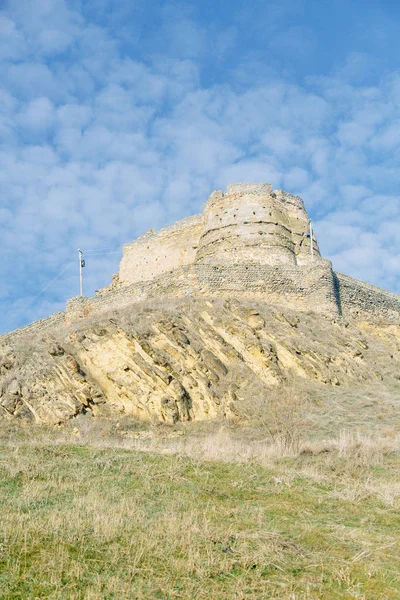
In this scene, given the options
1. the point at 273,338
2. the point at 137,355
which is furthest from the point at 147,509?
the point at 273,338

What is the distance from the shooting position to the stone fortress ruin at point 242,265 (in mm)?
23766

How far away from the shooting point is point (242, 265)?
24.2 m

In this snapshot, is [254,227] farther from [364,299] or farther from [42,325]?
[42,325]

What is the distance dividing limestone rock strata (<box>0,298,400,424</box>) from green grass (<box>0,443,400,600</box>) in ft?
19.6

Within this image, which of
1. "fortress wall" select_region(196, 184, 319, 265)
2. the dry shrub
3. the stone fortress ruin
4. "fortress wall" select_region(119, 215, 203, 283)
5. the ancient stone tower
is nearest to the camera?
the dry shrub

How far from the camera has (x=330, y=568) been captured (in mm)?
6059

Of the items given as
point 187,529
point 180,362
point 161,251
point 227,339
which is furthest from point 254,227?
point 187,529

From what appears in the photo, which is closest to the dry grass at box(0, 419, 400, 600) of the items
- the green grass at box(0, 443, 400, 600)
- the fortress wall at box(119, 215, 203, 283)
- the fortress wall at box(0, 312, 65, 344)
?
the green grass at box(0, 443, 400, 600)

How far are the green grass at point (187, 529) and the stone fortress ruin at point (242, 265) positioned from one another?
13667 mm

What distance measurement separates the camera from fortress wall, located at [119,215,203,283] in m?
30.7

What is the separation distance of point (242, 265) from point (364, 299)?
6.37 metres

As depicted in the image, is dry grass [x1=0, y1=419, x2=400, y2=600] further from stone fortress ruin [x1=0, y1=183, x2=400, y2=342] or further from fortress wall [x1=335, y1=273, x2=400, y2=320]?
fortress wall [x1=335, y1=273, x2=400, y2=320]

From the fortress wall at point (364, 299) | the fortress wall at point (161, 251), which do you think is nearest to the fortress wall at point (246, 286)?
the fortress wall at point (364, 299)

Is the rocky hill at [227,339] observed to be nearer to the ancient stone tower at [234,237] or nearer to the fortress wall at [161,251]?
the ancient stone tower at [234,237]
